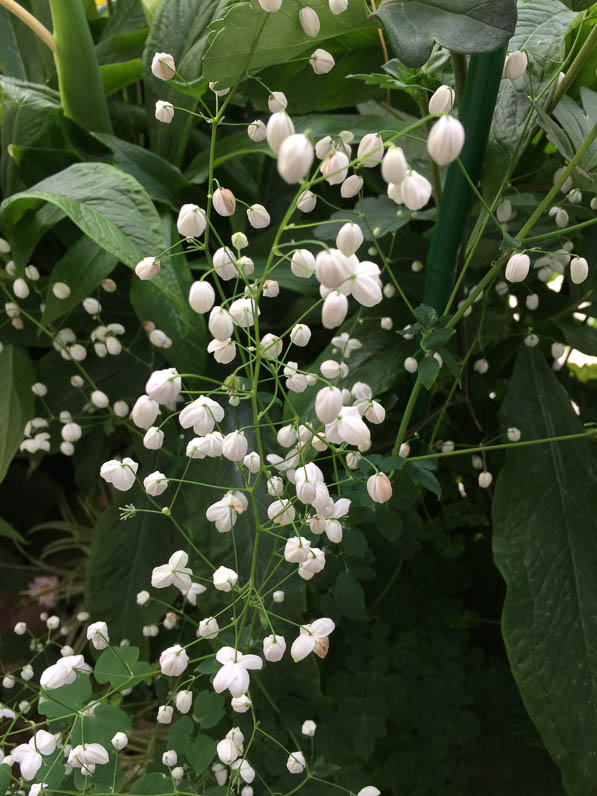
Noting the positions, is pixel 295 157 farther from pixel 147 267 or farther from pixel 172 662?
pixel 172 662

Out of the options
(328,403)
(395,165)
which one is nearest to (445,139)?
(395,165)

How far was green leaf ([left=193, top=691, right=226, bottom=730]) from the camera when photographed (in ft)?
1.58

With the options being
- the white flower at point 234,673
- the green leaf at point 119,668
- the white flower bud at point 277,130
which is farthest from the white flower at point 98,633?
the white flower bud at point 277,130

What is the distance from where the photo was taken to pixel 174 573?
410mm

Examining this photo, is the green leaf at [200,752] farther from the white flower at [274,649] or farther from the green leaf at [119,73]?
the green leaf at [119,73]

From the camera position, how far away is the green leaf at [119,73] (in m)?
0.67

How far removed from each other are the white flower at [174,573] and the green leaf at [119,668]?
8 centimetres

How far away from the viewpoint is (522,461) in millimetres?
599

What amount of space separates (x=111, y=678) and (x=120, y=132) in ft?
1.91

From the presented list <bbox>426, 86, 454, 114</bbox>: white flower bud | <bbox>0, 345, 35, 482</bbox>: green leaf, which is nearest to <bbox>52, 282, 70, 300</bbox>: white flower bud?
<bbox>0, 345, 35, 482</bbox>: green leaf

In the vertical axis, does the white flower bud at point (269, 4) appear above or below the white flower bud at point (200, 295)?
above

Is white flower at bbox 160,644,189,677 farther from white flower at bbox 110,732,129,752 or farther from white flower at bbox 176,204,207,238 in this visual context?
white flower at bbox 176,204,207,238

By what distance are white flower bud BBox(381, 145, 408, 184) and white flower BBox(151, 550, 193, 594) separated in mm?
241

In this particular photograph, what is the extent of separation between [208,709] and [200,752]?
0.10 ft
